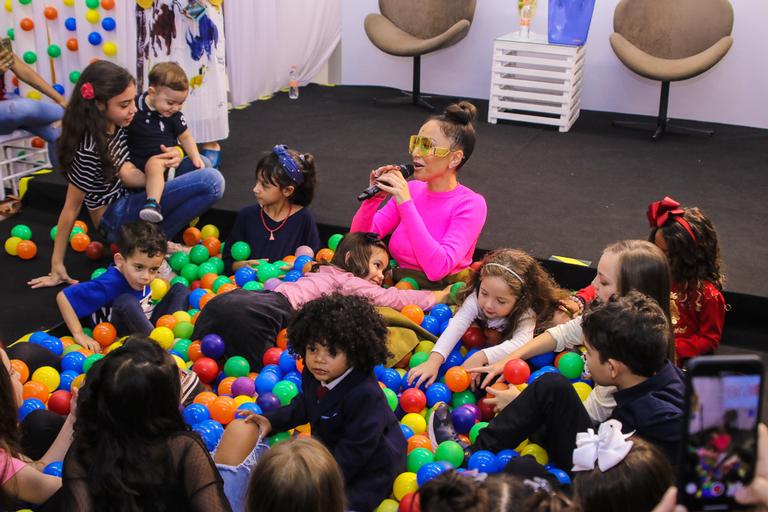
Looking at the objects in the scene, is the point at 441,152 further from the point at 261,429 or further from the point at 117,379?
the point at 117,379

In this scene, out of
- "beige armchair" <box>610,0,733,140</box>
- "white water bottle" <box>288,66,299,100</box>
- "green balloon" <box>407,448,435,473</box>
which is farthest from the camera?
"white water bottle" <box>288,66,299,100</box>

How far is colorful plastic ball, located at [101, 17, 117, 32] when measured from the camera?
4.79 meters

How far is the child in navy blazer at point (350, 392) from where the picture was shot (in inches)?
86.0

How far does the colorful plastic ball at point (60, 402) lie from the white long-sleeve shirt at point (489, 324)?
118cm

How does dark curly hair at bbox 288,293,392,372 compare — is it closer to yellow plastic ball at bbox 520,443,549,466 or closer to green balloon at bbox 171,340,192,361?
yellow plastic ball at bbox 520,443,549,466

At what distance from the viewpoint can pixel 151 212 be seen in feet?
11.7

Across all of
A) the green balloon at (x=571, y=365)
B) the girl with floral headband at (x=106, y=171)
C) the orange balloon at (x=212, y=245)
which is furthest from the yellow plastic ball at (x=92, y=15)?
the green balloon at (x=571, y=365)

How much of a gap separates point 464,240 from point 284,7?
143 inches

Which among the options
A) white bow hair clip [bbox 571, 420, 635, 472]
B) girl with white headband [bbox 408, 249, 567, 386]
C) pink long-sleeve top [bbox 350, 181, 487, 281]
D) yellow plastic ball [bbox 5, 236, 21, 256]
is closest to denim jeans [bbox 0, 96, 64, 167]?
yellow plastic ball [bbox 5, 236, 21, 256]

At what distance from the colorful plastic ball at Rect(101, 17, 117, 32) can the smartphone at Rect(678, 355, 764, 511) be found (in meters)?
4.32

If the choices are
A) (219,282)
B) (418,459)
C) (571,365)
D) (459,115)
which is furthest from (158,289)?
(571,365)

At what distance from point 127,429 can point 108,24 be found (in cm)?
357

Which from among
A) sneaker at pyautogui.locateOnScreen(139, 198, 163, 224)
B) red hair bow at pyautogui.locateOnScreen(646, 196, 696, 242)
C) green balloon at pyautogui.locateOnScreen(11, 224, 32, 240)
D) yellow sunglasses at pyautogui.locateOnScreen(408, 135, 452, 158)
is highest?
yellow sunglasses at pyautogui.locateOnScreen(408, 135, 452, 158)

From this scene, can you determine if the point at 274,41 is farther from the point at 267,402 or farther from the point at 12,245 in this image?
the point at 267,402
